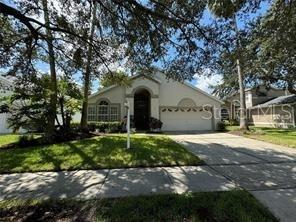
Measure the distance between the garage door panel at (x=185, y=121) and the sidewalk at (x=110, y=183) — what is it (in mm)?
15999

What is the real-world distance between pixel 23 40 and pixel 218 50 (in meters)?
6.98

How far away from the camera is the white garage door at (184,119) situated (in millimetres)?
23703

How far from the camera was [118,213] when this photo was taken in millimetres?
4363

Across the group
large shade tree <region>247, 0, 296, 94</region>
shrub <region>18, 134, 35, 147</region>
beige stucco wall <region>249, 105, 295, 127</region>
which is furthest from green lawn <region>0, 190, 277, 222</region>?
beige stucco wall <region>249, 105, 295, 127</region>

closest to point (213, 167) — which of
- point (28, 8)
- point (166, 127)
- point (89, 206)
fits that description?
point (89, 206)

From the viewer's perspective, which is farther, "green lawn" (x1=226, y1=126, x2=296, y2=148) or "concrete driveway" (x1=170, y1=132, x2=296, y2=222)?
"green lawn" (x1=226, y1=126, x2=296, y2=148)

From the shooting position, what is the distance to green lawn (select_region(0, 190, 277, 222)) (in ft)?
13.9

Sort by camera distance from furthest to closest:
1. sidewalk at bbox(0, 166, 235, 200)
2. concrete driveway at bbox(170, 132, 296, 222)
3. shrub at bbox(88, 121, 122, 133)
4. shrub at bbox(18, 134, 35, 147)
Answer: shrub at bbox(88, 121, 122, 133) < shrub at bbox(18, 134, 35, 147) < sidewalk at bbox(0, 166, 235, 200) < concrete driveway at bbox(170, 132, 296, 222)

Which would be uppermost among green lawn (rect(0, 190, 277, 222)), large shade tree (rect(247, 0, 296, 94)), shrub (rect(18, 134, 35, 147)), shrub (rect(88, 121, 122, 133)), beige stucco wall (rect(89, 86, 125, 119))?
large shade tree (rect(247, 0, 296, 94))

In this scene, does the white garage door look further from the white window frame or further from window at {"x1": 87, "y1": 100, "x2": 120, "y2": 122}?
the white window frame

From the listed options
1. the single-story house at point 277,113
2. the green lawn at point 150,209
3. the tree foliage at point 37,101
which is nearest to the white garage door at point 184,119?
the single-story house at point 277,113

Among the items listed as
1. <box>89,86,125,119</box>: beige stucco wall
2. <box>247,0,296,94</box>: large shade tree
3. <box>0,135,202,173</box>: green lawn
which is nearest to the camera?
<box>0,135,202,173</box>: green lawn

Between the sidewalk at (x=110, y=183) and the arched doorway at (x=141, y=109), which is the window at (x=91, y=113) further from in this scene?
the sidewalk at (x=110, y=183)

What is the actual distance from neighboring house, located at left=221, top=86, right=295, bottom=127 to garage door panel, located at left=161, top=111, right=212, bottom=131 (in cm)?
866
